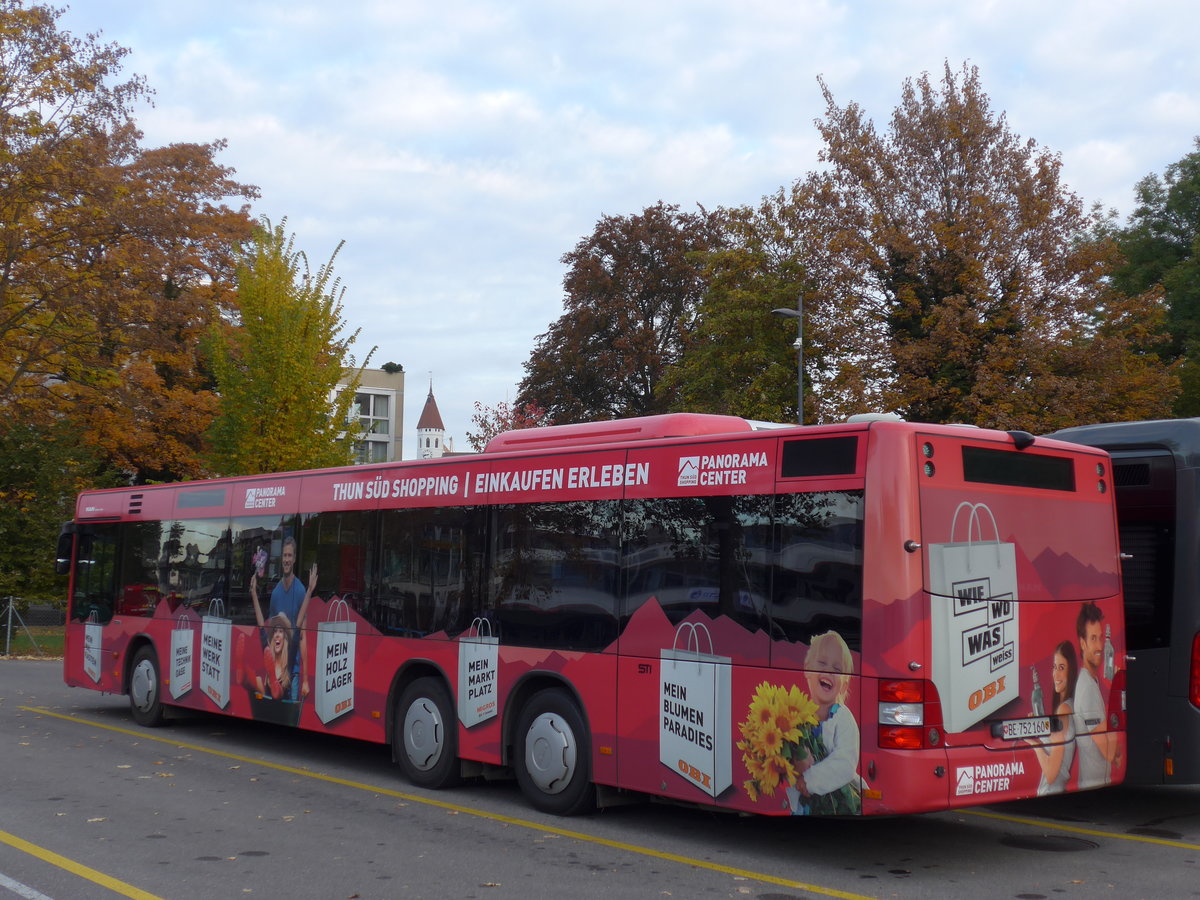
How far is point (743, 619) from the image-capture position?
7.98 meters

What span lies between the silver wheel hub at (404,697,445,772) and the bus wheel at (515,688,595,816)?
3.61ft

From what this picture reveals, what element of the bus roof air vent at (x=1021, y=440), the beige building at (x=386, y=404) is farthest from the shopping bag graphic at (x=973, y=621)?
the beige building at (x=386, y=404)

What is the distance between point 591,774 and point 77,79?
25.9m

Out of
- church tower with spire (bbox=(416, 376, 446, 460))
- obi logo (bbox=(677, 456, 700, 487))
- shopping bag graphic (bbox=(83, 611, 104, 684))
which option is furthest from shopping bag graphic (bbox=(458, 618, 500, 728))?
church tower with spire (bbox=(416, 376, 446, 460))

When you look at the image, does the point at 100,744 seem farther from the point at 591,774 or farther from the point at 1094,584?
the point at 1094,584

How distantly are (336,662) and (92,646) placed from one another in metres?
6.13

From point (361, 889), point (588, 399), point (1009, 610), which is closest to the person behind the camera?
point (361, 889)

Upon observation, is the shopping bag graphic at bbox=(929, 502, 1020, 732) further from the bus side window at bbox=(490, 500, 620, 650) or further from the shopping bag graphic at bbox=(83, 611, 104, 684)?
the shopping bag graphic at bbox=(83, 611, 104, 684)

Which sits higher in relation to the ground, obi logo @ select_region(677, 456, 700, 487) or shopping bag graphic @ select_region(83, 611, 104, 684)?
obi logo @ select_region(677, 456, 700, 487)

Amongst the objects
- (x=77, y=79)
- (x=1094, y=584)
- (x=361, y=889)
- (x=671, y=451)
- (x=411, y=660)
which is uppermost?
(x=77, y=79)

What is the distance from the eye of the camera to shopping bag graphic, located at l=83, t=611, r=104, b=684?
1614 cm

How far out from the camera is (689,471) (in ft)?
28.1

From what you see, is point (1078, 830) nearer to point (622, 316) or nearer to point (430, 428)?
point (622, 316)

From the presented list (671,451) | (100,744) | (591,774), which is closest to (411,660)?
(591,774)
